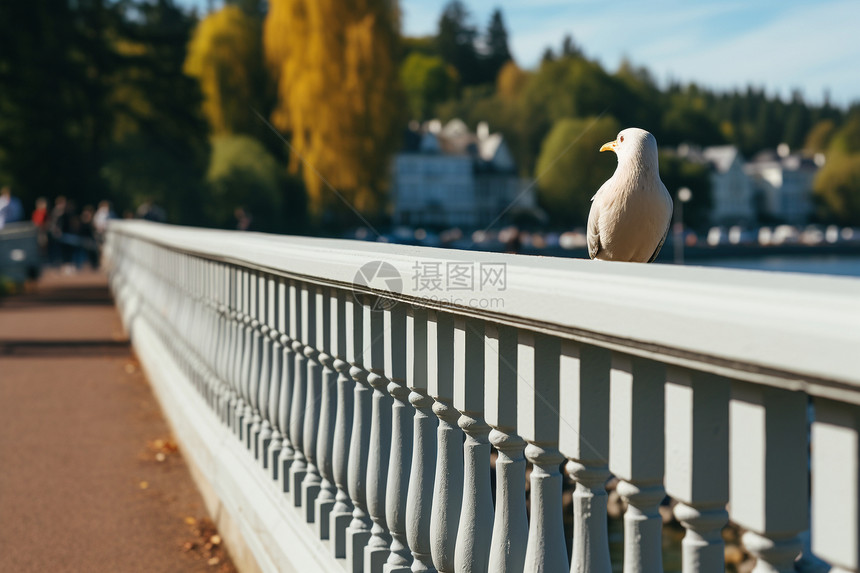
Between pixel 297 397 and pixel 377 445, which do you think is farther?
pixel 297 397

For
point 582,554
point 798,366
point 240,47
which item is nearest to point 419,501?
point 582,554

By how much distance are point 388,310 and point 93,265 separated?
30.6m

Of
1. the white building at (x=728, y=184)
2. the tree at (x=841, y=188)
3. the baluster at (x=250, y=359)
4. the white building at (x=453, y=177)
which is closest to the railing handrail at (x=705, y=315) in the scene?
the baluster at (x=250, y=359)

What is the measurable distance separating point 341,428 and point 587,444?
1674 mm

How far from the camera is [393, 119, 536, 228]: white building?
100312 mm

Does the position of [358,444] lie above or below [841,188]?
below

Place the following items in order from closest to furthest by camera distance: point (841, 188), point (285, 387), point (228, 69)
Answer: point (285, 387), point (228, 69), point (841, 188)

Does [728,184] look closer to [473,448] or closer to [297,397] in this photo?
[297,397]

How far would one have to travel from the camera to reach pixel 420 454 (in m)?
2.64

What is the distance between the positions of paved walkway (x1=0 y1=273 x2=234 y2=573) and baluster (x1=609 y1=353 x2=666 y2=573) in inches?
128

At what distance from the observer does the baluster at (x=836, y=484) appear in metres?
1.16

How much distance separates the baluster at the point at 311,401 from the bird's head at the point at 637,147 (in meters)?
1.25

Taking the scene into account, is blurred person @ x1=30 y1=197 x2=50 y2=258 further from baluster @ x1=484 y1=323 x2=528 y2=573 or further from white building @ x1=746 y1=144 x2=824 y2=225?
white building @ x1=746 y1=144 x2=824 y2=225

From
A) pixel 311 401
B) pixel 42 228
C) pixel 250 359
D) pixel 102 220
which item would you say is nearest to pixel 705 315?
pixel 311 401
